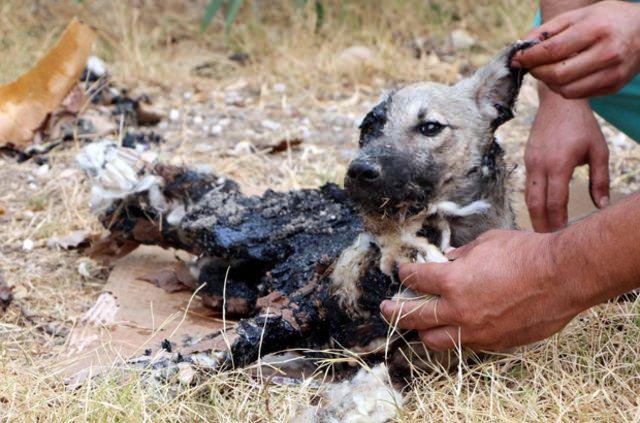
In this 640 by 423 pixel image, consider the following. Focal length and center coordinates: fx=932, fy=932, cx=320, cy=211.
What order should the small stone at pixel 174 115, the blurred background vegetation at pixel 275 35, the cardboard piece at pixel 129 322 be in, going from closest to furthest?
1. the cardboard piece at pixel 129 322
2. the small stone at pixel 174 115
3. the blurred background vegetation at pixel 275 35

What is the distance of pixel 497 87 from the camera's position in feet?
8.36

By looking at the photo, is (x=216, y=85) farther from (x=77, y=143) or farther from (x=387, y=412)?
(x=387, y=412)

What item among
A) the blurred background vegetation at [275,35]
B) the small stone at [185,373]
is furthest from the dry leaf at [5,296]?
the blurred background vegetation at [275,35]

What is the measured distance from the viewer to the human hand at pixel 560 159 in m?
2.88

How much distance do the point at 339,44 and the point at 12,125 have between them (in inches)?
95.5

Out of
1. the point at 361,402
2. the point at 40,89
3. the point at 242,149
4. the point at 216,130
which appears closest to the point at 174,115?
the point at 216,130

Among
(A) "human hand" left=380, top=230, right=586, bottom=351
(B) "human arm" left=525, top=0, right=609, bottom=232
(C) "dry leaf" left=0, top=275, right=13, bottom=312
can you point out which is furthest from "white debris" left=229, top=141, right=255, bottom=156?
(A) "human hand" left=380, top=230, right=586, bottom=351

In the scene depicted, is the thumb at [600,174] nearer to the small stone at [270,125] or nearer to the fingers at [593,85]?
the fingers at [593,85]

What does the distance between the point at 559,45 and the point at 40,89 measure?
2.79 meters

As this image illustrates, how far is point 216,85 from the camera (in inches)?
227

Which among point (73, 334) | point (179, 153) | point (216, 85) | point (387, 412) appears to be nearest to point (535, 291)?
point (387, 412)

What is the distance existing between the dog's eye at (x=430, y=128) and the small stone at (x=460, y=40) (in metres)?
4.03

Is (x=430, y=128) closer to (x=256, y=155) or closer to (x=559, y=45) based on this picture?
(x=559, y=45)

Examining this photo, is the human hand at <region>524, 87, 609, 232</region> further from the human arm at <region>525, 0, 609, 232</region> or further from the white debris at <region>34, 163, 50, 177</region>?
the white debris at <region>34, 163, 50, 177</region>
